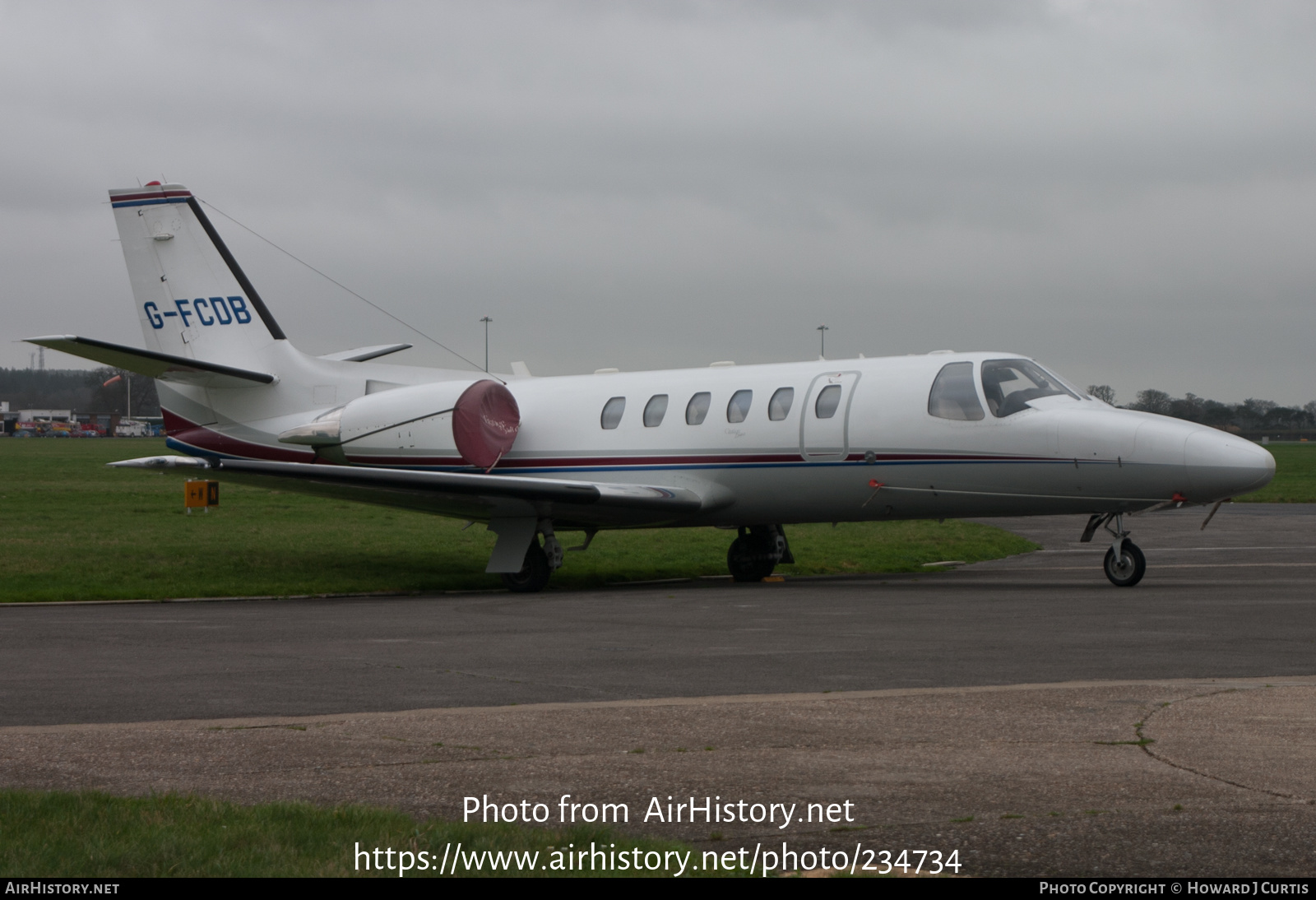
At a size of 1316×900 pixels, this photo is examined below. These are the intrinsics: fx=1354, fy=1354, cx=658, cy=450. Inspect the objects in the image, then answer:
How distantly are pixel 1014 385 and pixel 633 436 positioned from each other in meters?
5.41

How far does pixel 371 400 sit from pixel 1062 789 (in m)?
16.2

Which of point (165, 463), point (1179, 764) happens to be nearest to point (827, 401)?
point (165, 463)

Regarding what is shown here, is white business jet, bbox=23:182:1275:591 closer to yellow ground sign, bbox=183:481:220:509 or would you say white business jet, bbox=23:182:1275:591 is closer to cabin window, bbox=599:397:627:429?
cabin window, bbox=599:397:627:429

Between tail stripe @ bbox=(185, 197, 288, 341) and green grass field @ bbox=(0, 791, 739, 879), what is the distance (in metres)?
17.3

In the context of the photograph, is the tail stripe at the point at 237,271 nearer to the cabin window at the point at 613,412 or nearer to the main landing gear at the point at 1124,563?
the cabin window at the point at 613,412

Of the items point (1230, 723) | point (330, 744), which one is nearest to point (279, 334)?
point (330, 744)

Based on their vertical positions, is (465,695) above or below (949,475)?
below

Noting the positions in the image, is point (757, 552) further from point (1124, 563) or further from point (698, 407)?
point (1124, 563)

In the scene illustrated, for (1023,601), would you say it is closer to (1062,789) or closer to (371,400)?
(1062,789)

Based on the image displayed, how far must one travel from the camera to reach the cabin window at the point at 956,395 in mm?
16953

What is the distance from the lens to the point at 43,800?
219 inches

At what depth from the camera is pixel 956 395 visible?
17.1 metres

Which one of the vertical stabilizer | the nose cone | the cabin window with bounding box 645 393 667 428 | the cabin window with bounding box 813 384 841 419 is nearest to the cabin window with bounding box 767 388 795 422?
the cabin window with bounding box 813 384 841 419
